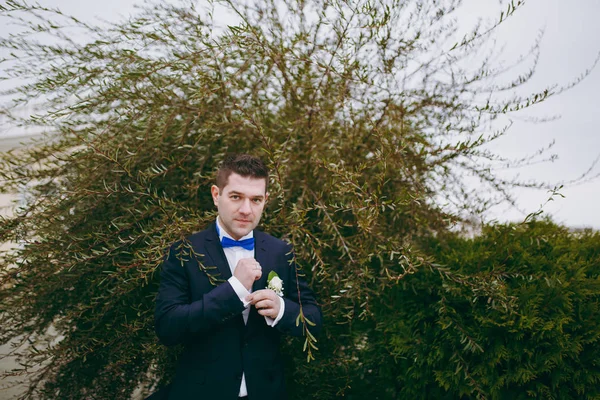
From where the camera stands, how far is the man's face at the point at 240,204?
6.61 ft

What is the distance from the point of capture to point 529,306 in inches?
92.7

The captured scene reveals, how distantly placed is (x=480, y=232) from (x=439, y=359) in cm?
109

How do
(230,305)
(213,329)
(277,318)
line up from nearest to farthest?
(230,305)
(277,318)
(213,329)

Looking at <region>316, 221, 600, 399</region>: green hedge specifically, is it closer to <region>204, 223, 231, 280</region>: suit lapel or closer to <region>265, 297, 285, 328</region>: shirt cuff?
<region>265, 297, 285, 328</region>: shirt cuff

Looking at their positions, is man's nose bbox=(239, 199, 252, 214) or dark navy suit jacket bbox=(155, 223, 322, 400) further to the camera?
man's nose bbox=(239, 199, 252, 214)

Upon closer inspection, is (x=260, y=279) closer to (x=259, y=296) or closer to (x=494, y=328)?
(x=259, y=296)

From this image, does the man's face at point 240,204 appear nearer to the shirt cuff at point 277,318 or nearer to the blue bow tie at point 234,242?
the blue bow tie at point 234,242

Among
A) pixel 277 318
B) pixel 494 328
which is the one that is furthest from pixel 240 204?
pixel 494 328

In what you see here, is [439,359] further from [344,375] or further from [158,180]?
[158,180]

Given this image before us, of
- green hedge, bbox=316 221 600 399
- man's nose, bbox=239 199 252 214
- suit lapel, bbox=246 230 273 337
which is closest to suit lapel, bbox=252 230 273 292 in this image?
suit lapel, bbox=246 230 273 337

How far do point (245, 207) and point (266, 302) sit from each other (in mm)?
433

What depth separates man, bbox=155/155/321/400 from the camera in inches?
73.5

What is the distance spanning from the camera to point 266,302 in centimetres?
187

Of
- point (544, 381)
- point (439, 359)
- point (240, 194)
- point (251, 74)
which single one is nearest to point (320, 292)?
point (439, 359)
